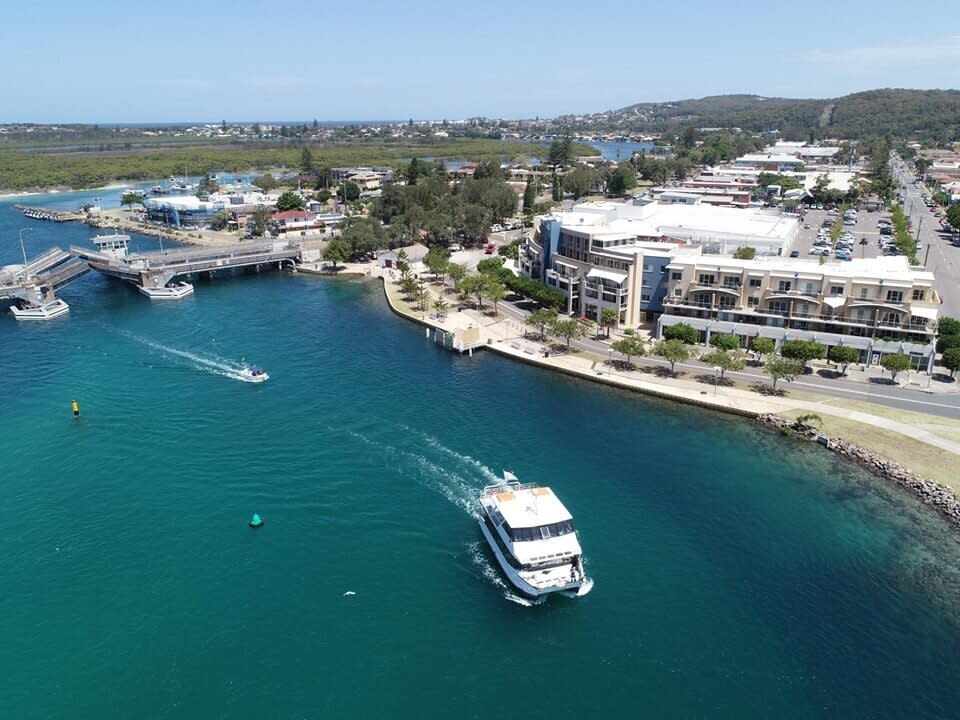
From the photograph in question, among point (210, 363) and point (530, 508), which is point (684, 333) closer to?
point (530, 508)

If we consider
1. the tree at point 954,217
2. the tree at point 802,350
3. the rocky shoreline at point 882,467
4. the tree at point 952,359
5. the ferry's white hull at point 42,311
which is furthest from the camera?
the tree at point 954,217

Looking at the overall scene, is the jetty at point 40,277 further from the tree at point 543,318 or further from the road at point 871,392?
the road at point 871,392

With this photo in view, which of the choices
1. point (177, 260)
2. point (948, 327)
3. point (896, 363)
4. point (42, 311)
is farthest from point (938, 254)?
point (42, 311)

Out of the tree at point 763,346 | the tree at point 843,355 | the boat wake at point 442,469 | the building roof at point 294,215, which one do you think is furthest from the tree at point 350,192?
the tree at point 843,355

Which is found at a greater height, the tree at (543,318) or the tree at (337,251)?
the tree at (337,251)

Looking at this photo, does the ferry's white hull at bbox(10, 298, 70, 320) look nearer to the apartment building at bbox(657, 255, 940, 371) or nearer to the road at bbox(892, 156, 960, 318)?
the apartment building at bbox(657, 255, 940, 371)

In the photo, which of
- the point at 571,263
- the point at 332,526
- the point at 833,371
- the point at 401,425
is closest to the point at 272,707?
the point at 332,526
